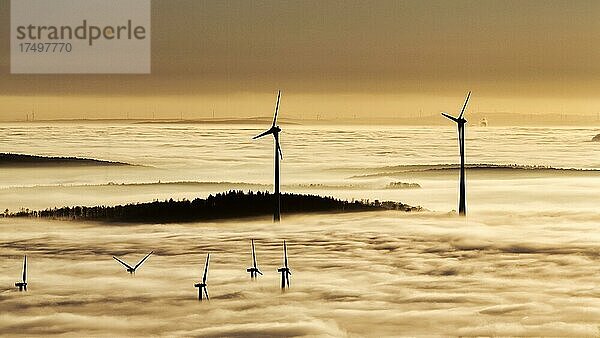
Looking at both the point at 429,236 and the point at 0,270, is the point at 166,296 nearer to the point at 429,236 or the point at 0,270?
the point at 0,270

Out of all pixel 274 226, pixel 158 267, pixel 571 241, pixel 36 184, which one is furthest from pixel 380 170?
pixel 158 267

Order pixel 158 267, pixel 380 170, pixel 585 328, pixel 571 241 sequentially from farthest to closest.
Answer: pixel 380 170
pixel 571 241
pixel 158 267
pixel 585 328

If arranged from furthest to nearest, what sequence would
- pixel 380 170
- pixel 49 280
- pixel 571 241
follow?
1. pixel 380 170
2. pixel 571 241
3. pixel 49 280

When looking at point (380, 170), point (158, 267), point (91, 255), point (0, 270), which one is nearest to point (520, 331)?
point (158, 267)

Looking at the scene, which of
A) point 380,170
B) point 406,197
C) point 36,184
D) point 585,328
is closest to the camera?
Answer: point 585,328

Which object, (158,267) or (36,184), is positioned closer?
(158,267)

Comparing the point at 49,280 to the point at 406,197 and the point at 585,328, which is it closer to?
the point at 585,328
